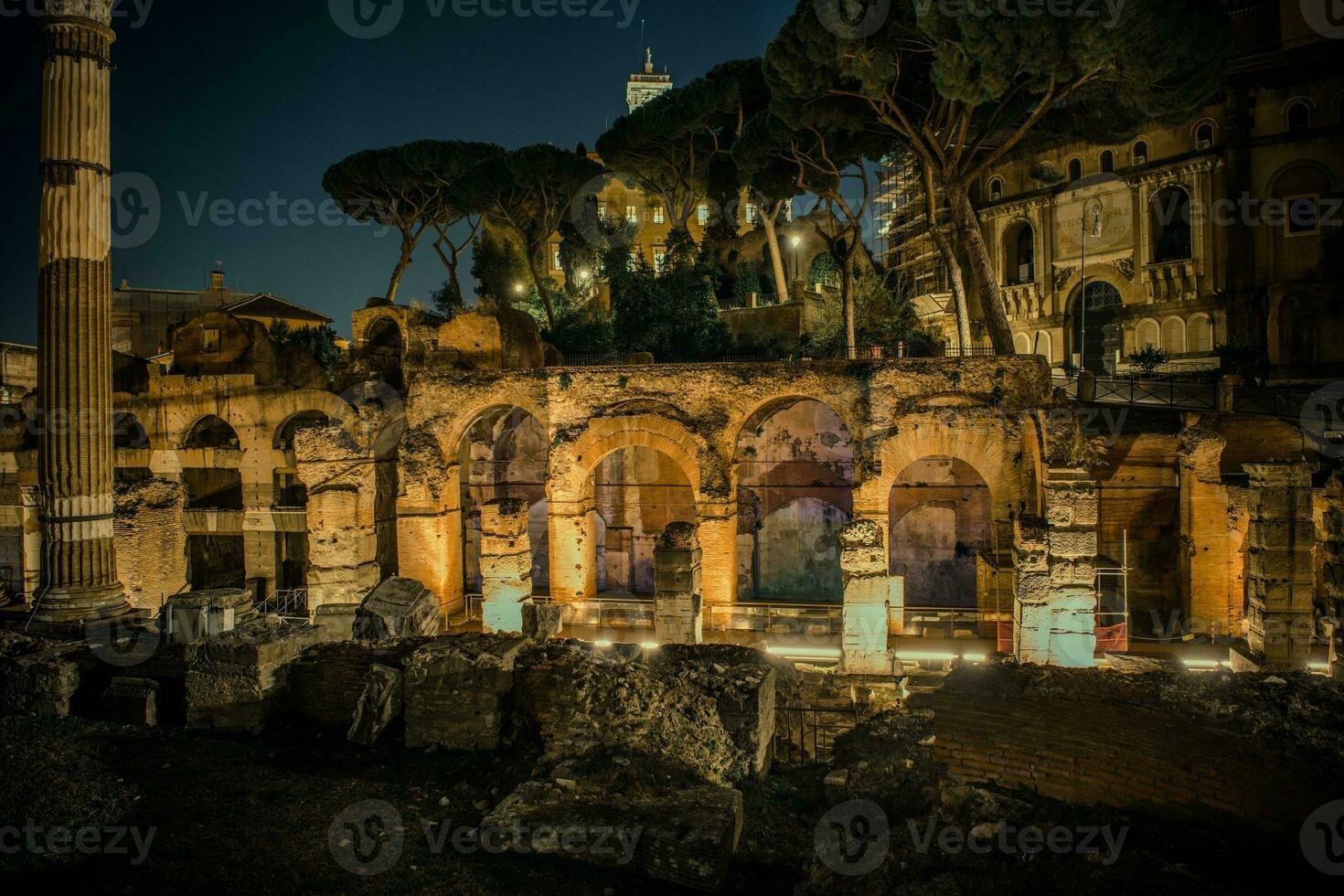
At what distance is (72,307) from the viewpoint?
31.7ft

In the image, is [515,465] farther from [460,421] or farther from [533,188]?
[533,188]

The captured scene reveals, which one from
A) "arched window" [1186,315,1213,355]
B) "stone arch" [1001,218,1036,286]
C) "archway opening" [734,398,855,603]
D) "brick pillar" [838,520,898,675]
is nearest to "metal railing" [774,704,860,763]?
"brick pillar" [838,520,898,675]

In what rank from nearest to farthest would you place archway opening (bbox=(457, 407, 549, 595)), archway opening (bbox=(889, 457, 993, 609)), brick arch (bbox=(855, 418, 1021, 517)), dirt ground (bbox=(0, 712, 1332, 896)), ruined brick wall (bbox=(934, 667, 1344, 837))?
1. dirt ground (bbox=(0, 712, 1332, 896))
2. ruined brick wall (bbox=(934, 667, 1344, 837))
3. brick arch (bbox=(855, 418, 1021, 517))
4. archway opening (bbox=(889, 457, 993, 609))
5. archway opening (bbox=(457, 407, 549, 595))

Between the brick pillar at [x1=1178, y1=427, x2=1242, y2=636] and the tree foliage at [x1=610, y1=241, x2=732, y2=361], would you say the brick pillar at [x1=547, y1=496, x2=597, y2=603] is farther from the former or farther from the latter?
the brick pillar at [x1=1178, y1=427, x2=1242, y2=636]

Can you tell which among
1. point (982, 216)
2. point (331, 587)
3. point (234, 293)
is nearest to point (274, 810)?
point (331, 587)

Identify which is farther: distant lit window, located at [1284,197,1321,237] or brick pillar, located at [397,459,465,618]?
distant lit window, located at [1284,197,1321,237]

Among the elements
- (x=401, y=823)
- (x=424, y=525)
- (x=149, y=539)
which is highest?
(x=424, y=525)

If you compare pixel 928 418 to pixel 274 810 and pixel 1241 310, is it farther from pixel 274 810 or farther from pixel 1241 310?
pixel 1241 310

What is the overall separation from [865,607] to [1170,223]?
769 inches

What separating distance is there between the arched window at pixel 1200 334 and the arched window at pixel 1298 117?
17.0 ft

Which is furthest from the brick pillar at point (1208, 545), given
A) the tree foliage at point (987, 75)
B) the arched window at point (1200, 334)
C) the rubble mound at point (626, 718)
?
the arched window at point (1200, 334)

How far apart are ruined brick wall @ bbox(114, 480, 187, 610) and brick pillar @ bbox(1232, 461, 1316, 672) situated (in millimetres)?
15811

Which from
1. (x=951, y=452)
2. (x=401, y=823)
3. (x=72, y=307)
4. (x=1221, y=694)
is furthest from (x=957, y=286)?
(x=72, y=307)

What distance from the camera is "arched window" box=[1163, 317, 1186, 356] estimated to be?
866 inches
